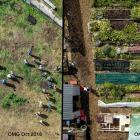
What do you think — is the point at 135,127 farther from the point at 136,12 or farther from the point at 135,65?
the point at 136,12

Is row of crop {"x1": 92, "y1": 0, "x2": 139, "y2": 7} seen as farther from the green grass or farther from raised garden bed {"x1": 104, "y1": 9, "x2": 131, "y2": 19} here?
the green grass

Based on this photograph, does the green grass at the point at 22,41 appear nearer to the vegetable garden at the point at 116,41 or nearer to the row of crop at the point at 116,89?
the vegetable garden at the point at 116,41

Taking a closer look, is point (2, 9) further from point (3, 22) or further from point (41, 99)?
point (41, 99)

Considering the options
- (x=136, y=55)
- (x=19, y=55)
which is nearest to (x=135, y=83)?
(x=136, y=55)

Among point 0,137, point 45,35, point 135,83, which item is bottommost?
point 0,137

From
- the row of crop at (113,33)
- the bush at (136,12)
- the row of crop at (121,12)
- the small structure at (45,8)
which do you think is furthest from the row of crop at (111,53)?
the small structure at (45,8)
